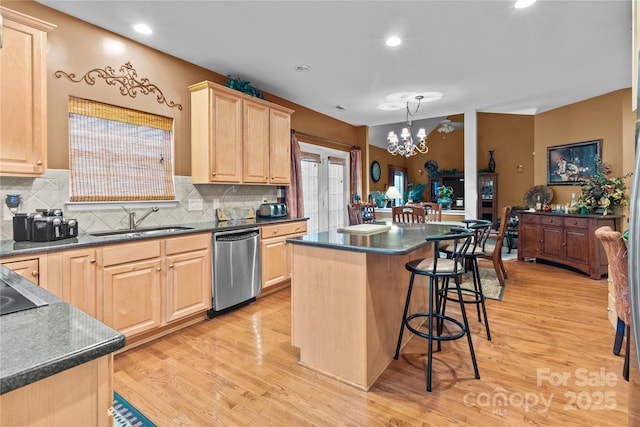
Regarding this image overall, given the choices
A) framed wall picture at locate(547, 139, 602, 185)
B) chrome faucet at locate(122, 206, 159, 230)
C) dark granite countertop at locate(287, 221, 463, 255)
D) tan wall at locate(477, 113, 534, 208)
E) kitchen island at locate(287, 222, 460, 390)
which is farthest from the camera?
tan wall at locate(477, 113, 534, 208)

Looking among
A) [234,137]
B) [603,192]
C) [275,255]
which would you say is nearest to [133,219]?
[234,137]

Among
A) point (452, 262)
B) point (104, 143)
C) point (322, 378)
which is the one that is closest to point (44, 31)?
point (104, 143)

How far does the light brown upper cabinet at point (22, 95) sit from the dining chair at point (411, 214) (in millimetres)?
3637

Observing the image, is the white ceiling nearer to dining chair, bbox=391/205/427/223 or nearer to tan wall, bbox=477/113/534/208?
dining chair, bbox=391/205/427/223

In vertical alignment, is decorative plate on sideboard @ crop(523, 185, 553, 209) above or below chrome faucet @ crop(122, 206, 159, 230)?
above

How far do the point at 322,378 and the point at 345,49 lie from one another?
120 inches

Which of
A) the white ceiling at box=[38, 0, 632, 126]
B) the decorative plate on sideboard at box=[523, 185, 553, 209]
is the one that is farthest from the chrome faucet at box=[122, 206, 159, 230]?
the decorative plate on sideboard at box=[523, 185, 553, 209]

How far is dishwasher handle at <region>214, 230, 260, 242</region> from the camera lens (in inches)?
128

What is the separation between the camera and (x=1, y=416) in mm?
628

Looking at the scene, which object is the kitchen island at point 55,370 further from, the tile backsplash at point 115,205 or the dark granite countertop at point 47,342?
the tile backsplash at point 115,205

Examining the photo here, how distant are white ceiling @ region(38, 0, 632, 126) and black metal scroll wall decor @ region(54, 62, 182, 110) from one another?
34 cm

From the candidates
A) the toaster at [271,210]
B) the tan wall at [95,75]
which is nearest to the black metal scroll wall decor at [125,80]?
the tan wall at [95,75]

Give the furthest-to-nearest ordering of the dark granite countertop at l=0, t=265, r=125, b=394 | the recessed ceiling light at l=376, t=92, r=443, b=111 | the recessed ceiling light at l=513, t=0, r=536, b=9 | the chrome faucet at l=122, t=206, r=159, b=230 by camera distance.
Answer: the recessed ceiling light at l=376, t=92, r=443, b=111 < the chrome faucet at l=122, t=206, r=159, b=230 < the recessed ceiling light at l=513, t=0, r=536, b=9 < the dark granite countertop at l=0, t=265, r=125, b=394

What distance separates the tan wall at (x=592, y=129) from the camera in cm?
457
